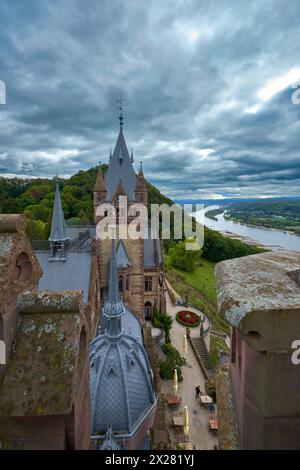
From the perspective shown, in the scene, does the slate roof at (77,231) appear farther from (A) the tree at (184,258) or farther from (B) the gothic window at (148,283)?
(A) the tree at (184,258)

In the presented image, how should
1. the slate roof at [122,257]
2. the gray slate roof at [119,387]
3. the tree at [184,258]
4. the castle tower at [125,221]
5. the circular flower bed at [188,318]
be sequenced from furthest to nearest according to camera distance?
1. the tree at [184,258]
2. the circular flower bed at [188,318]
3. the castle tower at [125,221]
4. the slate roof at [122,257]
5. the gray slate roof at [119,387]

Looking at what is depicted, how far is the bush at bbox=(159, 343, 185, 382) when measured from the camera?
73.8ft

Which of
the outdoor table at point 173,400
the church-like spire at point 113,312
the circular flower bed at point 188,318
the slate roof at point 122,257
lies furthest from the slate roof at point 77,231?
the outdoor table at point 173,400

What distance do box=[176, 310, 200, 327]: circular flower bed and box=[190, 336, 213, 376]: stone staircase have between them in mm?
2999

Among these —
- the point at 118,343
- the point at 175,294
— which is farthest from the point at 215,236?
the point at 118,343

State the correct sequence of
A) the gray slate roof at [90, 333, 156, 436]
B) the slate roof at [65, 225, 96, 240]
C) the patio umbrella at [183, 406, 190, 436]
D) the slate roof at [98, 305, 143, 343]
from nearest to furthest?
the gray slate roof at [90, 333, 156, 436], the patio umbrella at [183, 406, 190, 436], the slate roof at [98, 305, 143, 343], the slate roof at [65, 225, 96, 240]

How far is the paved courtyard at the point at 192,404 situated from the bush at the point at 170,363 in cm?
50

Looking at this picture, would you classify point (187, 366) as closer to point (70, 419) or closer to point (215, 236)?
point (70, 419)

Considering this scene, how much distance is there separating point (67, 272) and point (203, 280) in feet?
137

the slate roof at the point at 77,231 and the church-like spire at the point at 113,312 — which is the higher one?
the slate roof at the point at 77,231

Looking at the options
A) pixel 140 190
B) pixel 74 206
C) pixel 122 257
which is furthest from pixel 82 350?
pixel 74 206

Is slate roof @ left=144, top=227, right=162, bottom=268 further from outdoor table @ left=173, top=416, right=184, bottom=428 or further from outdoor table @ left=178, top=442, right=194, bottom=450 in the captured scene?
outdoor table @ left=178, top=442, right=194, bottom=450

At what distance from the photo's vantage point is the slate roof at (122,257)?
971 inches

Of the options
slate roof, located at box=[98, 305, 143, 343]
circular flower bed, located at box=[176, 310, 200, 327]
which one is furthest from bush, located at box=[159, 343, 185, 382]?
circular flower bed, located at box=[176, 310, 200, 327]
